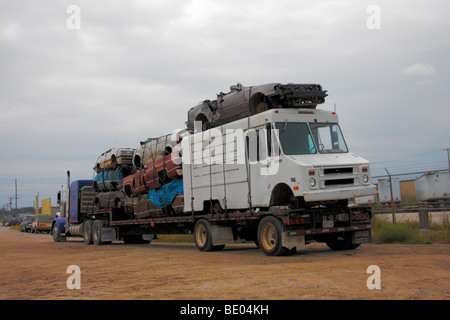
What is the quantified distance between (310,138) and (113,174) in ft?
38.1

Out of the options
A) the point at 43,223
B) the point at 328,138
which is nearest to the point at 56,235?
the point at 43,223

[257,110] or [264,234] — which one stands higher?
[257,110]

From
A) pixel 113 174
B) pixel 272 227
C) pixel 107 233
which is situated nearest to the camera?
pixel 272 227

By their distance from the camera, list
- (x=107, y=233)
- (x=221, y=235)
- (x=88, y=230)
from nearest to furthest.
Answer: (x=221, y=235) < (x=107, y=233) < (x=88, y=230)

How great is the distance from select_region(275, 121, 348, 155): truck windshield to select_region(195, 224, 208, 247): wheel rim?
4.31 meters

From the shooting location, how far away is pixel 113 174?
22000 millimetres

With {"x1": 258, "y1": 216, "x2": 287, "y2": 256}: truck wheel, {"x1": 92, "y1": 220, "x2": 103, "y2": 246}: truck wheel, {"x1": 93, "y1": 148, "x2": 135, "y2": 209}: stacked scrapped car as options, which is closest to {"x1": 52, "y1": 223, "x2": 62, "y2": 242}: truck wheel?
{"x1": 92, "y1": 220, "x2": 103, "y2": 246}: truck wheel

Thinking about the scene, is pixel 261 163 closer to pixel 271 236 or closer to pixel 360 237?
pixel 271 236

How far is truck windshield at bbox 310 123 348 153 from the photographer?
12.9m

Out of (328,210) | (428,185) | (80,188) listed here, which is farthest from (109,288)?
(428,185)

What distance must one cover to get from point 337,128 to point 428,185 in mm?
28225
